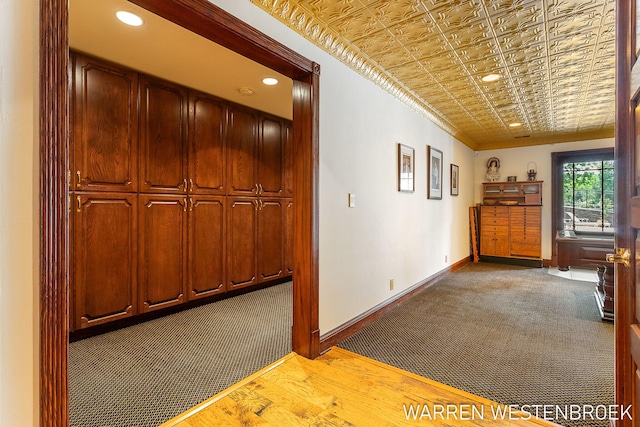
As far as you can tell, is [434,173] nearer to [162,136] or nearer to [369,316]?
[369,316]

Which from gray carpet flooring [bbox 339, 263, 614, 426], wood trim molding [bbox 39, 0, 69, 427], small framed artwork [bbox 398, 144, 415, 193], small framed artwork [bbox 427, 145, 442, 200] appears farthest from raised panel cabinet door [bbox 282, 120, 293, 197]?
wood trim molding [bbox 39, 0, 69, 427]

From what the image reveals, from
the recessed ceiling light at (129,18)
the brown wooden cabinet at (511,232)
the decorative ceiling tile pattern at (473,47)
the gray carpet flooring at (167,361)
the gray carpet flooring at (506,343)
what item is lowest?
the gray carpet flooring at (167,361)

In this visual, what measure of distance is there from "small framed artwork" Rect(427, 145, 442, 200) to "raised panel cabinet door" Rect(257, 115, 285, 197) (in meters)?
1.98

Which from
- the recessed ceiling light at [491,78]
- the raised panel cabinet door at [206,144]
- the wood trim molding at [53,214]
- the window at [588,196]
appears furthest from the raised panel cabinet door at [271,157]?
the window at [588,196]

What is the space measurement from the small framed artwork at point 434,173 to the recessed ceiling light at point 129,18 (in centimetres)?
342

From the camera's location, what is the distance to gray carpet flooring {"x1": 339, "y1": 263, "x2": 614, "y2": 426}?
1.85 metres

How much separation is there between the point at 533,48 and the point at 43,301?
3.44 m

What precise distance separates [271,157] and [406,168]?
5.72ft

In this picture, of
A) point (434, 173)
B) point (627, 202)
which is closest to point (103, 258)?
point (627, 202)

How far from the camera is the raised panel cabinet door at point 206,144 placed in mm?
3301

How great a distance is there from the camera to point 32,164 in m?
1.05

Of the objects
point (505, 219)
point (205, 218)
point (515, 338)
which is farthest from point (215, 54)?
point (505, 219)

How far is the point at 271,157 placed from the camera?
420 cm

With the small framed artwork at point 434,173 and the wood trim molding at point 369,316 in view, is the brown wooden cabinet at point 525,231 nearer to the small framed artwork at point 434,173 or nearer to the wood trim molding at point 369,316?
the small framed artwork at point 434,173
